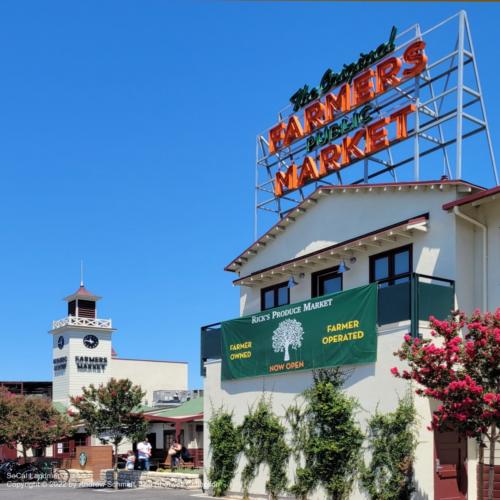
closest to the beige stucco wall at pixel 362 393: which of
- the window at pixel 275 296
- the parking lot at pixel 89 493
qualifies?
the parking lot at pixel 89 493

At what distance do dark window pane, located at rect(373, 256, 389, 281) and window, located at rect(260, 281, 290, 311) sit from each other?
3.97 metres

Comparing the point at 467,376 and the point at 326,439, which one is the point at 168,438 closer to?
the point at 326,439

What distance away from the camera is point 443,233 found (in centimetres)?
1712

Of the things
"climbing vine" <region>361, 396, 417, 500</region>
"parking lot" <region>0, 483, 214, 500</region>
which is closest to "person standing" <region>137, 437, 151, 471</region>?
"parking lot" <region>0, 483, 214, 500</region>

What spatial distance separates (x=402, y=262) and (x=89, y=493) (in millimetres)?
12950

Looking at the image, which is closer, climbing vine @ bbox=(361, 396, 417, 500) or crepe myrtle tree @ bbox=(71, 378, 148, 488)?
climbing vine @ bbox=(361, 396, 417, 500)

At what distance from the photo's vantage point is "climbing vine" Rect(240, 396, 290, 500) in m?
19.0

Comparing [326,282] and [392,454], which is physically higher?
[326,282]

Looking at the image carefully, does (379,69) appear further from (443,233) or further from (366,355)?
(366,355)

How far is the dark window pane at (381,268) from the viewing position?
1880 cm

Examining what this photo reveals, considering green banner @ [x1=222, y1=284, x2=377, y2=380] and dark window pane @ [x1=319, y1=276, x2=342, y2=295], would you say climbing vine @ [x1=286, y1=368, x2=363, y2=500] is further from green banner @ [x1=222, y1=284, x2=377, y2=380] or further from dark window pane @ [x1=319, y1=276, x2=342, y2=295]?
dark window pane @ [x1=319, y1=276, x2=342, y2=295]

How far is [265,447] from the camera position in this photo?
19.8m

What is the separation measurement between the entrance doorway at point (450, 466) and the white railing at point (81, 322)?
3966 centimetres

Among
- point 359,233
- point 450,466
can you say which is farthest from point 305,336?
point 450,466
